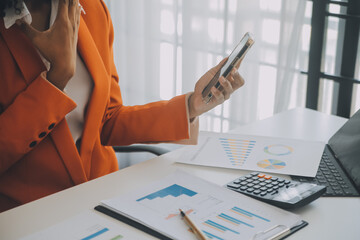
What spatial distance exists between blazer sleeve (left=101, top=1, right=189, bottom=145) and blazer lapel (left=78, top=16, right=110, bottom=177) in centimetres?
10

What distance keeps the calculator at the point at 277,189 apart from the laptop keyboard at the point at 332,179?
0.20ft

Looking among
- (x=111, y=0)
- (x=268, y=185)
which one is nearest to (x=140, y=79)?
Answer: (x=111, y=0)

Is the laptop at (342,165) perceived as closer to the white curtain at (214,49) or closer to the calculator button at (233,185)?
the calculator button at (233,185)

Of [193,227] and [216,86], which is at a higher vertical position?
[216,86]

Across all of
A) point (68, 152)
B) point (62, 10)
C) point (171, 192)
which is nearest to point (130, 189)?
→ point (171, 192)

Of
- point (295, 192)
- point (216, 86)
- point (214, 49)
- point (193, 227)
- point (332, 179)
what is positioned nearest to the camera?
point (193, 227)

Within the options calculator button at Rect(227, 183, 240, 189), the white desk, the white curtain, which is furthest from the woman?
the white curtain

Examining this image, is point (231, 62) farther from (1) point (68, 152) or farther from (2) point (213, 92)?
(1) point (68, 152)

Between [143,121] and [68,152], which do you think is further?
[143,121]

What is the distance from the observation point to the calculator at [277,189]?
0.93m

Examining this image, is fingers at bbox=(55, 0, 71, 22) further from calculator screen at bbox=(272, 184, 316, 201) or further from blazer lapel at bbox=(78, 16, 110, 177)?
calculator screen at bbox=(272, 184, 316, 201)

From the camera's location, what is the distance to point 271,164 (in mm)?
1155

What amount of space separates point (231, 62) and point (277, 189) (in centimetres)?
34

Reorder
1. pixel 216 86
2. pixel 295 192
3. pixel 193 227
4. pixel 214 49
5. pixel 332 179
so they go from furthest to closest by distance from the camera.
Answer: pixel 214 49
pixel 216 86
pixel 332 179
pixel 295 192
pixel 193 227
